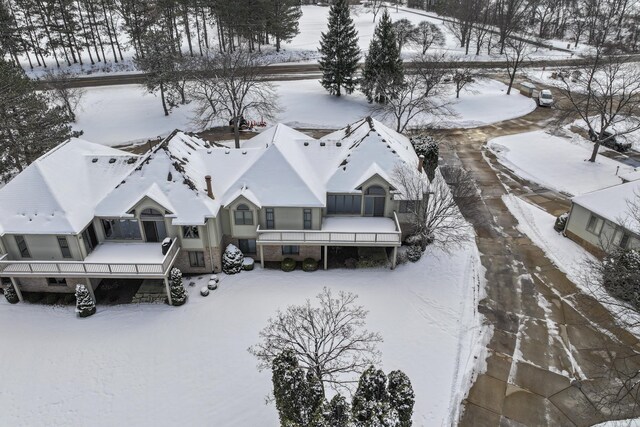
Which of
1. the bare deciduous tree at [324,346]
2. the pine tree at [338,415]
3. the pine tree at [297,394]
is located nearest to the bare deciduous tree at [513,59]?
the bare deciduous tree at [324,346]

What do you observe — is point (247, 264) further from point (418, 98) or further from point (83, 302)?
point (418, 98)

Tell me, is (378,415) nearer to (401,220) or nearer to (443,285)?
(443,285)

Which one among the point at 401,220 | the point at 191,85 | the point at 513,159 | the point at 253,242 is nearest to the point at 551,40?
the point at 513,159

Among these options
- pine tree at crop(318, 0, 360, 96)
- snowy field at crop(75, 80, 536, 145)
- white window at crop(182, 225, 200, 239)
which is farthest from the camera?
pine tree at crop(318, 0, 360, 96)

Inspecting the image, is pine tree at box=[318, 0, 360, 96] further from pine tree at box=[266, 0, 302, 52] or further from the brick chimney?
the brick chimney

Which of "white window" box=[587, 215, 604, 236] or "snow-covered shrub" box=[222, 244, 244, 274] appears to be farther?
"white window" box=[587, 215, 604, 236]

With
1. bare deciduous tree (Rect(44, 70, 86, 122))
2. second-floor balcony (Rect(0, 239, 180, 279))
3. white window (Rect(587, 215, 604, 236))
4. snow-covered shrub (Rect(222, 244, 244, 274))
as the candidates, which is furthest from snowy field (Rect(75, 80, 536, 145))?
snow-covered shrub (Rect(222, 244, 244, 274))
